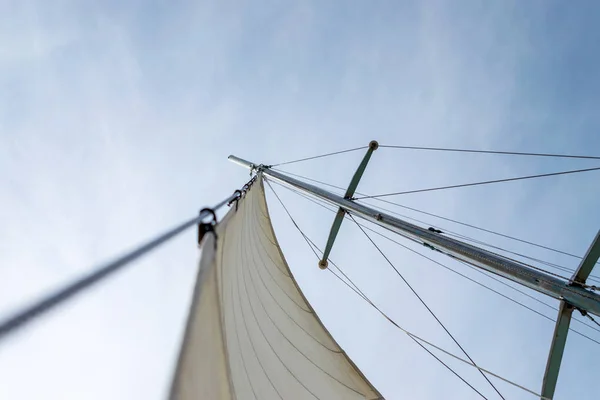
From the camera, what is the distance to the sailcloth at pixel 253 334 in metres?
1.69

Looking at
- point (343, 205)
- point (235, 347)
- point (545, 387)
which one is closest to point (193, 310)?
point (235, 347)

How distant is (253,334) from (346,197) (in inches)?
108

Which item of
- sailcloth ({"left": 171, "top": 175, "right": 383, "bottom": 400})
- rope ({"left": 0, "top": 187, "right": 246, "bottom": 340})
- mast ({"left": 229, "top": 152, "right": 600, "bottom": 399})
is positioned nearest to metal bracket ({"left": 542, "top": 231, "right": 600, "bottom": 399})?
mast ({"left": 229, "top": 152, "right": 600, "bottom": 399})

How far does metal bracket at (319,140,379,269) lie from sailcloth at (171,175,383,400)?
0.80 meters

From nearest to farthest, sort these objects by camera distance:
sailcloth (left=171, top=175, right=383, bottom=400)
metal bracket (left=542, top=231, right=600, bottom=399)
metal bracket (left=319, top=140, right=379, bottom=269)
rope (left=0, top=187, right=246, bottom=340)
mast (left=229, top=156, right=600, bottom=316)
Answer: rope (left=0, top=187, right=246, bottom=340), sailcloth (left=171, top=175, right=383, bottom=400), mast (left=229, top=156, right=600, bottom=316), metal bracket (left=542, top=231, right=600, bottom=399), metal bracket (left=319, top=140, right=379, bottom=269)

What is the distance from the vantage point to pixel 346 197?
5.82 m

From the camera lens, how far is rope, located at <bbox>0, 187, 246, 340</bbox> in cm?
82

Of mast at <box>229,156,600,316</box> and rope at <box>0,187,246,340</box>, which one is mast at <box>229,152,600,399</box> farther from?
rope at <box>0,187,246,340</box>

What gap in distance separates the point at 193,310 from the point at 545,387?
3077mm

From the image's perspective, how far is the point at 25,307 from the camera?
865 mm

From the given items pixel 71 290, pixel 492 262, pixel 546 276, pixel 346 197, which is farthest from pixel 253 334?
pixel 71 290

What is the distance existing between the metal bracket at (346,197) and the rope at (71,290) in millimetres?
4284

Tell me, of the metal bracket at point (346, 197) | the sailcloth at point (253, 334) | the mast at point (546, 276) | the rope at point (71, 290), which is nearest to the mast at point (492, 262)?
the mast at point (546, 276)

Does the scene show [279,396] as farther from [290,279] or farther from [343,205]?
[343,205]
